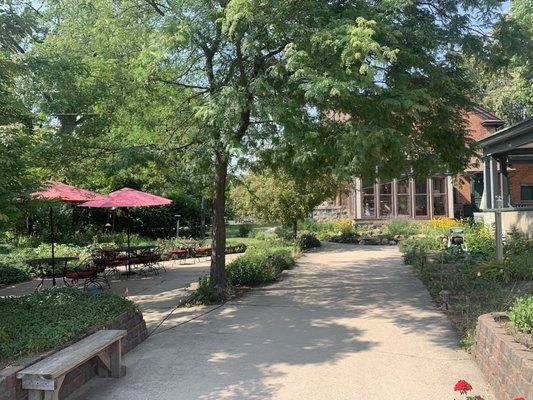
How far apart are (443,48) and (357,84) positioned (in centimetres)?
330

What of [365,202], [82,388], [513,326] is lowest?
[82,388]

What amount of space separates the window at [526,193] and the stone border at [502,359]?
75.3 feet

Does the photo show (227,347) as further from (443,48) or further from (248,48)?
(443,48)

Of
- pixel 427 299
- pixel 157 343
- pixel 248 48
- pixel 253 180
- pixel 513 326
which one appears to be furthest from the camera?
pixel 253 180

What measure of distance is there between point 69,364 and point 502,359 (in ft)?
12.9

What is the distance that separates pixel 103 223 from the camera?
26.0 meters

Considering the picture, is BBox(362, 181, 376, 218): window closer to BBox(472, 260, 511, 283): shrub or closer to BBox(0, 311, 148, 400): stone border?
BBox(472, 260, 511, 283): shrub

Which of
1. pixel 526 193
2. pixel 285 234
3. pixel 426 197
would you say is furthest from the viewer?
pixel 426 197

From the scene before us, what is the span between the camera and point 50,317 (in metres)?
6.00

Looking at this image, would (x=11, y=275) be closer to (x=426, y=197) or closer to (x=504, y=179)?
(x=504, y=179)

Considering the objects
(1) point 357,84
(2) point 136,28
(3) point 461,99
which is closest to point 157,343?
(1) point 357,84

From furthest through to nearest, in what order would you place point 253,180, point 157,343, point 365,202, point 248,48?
1. point 365,202
2. point 253,180
3. point 248,48
4. point 157,343

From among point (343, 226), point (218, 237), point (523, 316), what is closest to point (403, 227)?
point (343, 226)

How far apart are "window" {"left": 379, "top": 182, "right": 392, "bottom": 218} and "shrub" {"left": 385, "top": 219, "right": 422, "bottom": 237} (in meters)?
2.46
